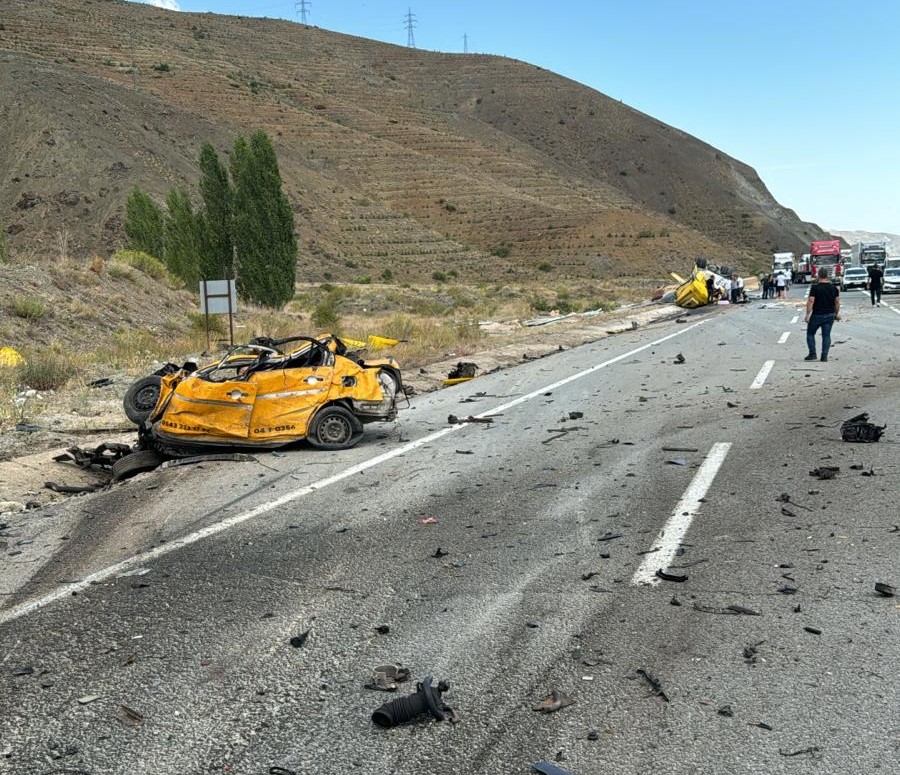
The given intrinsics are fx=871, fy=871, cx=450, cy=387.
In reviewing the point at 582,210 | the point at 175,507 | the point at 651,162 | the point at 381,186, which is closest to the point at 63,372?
the point at 175,507

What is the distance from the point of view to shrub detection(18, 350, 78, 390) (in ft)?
54.3

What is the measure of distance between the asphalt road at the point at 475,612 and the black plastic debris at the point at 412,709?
0.22 ft

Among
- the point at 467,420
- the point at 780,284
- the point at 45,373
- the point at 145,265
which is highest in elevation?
the point at 145,265

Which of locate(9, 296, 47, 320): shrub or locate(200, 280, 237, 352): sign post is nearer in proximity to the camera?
locate(200, 280, 237, 352): sign post

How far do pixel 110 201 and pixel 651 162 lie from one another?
273 feet

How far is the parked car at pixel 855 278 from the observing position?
52.8 m

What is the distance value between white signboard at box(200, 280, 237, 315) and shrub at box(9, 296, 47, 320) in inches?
309

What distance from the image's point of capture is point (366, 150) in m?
94.2

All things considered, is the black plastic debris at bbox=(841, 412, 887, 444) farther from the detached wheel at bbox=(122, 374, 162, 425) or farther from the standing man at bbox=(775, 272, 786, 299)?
the standing man at bbox=(775, 272, 786, 299)

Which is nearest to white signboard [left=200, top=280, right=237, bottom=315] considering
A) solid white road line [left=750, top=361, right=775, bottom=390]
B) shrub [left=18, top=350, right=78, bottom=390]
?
shrub [left=18, top=350, right=78, bottom=390]

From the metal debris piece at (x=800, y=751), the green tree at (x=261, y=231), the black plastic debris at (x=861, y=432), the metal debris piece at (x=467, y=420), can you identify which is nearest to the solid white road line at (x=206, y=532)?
the metal debris piece at (x=467, y=420)

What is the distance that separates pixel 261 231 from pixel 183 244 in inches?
191

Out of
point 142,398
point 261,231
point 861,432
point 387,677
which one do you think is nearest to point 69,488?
point 142,398

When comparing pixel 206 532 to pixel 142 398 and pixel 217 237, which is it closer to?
pixel 142 398
